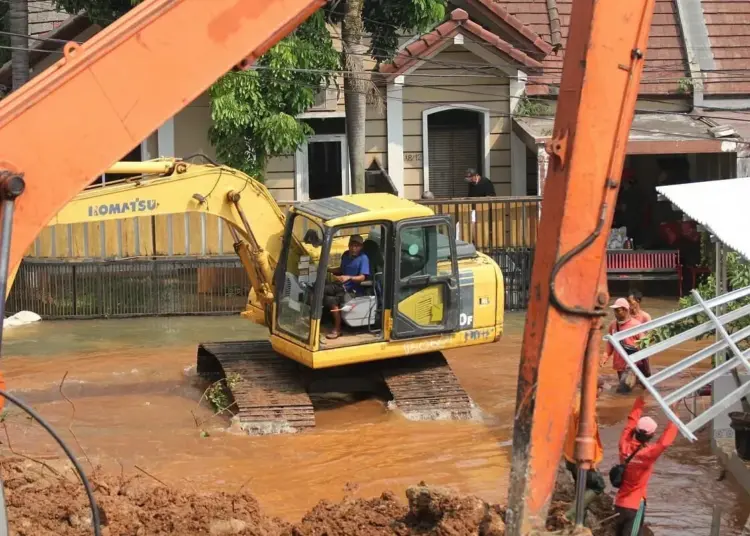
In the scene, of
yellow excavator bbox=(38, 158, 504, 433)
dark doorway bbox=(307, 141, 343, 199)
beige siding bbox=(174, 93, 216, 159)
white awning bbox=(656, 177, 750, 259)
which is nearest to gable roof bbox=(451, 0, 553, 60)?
dark doorway bbox=(307, 141, 343, 199)

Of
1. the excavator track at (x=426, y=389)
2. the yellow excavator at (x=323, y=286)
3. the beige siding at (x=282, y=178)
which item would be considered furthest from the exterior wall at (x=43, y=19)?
the excavator track at (x=426, y=389)

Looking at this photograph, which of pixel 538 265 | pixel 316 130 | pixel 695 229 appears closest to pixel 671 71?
pixel 695 229

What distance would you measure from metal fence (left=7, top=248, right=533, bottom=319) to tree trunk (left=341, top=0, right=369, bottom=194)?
2900mm

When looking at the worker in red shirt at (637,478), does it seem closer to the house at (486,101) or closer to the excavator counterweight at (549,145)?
the excavator counterweight at (549,145)

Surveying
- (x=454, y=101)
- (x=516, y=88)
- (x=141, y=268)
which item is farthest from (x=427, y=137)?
(x=141, y=268)

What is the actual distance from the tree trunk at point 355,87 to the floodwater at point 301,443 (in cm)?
491

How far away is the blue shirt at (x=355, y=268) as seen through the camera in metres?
13.9

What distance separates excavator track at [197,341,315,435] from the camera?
1352cm

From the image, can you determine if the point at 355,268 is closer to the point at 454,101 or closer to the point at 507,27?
the point at 454,101

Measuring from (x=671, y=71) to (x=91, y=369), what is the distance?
13.8m

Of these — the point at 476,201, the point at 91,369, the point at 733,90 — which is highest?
the point at 733,90

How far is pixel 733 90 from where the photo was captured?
23.5m

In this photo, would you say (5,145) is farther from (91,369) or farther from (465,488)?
(91,369)

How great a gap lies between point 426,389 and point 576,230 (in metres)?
7.53
